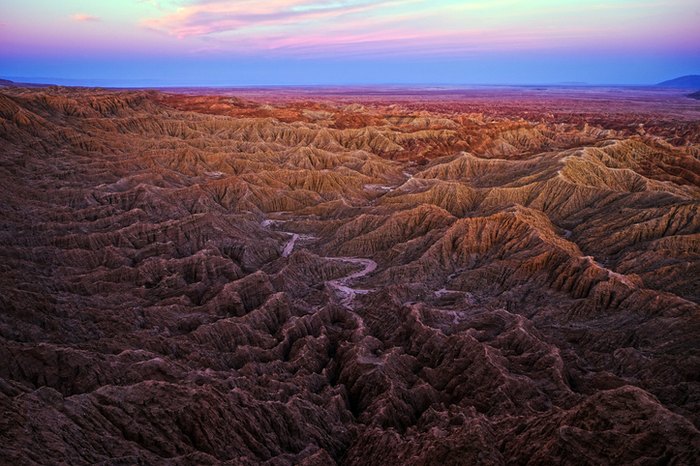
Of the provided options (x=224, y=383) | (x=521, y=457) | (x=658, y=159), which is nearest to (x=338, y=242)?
(x=224, y=383)

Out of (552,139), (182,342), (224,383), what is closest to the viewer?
(224,383)

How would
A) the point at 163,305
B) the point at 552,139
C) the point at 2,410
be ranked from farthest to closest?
the point at 552,139 → the point at 163,305 → the point at 2,410

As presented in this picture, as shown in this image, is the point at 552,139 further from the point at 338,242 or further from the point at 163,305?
the point at 163,305

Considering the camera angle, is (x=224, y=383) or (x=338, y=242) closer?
(x=224, y=383)

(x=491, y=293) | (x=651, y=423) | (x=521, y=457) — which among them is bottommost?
(x=491, y=293)

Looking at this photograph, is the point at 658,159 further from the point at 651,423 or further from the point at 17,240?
the point at 17,240

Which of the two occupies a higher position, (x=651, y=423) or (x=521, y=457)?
(x=651, y=423)

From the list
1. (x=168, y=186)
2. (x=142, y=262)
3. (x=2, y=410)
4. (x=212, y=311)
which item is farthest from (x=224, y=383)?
(x=168, y=186)
